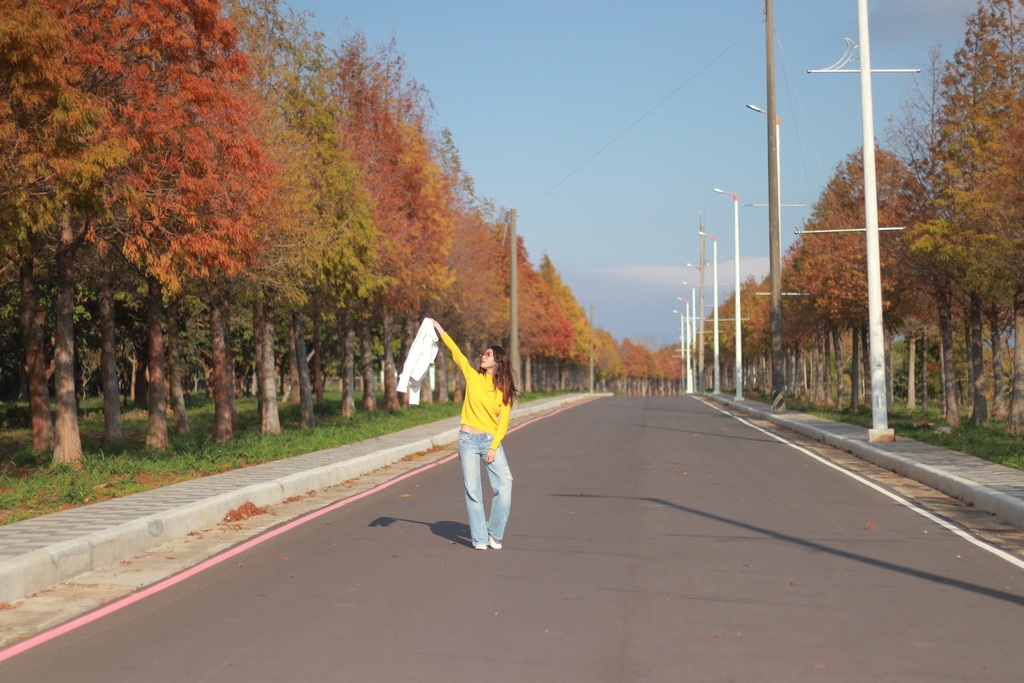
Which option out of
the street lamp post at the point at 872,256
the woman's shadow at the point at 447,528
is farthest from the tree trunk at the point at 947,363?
the woman's shadow at the point at 447,528

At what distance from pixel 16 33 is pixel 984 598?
37.6 feet

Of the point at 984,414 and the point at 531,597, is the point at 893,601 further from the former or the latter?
the point at 984,414

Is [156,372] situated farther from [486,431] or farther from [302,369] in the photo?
[486,431]

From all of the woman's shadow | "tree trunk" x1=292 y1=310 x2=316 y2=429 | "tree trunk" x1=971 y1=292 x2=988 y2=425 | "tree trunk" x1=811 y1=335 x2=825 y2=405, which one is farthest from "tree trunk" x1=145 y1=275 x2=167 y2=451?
"tree trunk" x1=811 y1=335 x2=825 y2=405

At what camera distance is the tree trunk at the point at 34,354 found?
19281 millimetres

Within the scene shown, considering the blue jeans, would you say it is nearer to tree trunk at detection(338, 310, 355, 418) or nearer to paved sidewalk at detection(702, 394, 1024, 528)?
paved sidewalk at detection(702, 394, 1024, 528)

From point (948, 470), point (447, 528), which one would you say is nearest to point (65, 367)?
point (447, 528)

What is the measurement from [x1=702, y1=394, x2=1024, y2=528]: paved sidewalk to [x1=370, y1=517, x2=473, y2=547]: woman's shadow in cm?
603

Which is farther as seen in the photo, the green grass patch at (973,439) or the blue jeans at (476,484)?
the green grass patch at (973,439)

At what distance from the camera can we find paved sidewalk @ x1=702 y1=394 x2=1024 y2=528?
13484 millimetres

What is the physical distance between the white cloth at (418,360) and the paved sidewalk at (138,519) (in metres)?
2.86

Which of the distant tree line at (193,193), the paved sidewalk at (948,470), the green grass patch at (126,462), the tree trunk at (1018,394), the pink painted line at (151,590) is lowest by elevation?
the pink painted line at (151,590)

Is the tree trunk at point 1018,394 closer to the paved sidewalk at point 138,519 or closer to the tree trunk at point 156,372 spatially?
the paved sidewalk at point 138,519

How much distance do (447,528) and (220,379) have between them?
51.1ft
